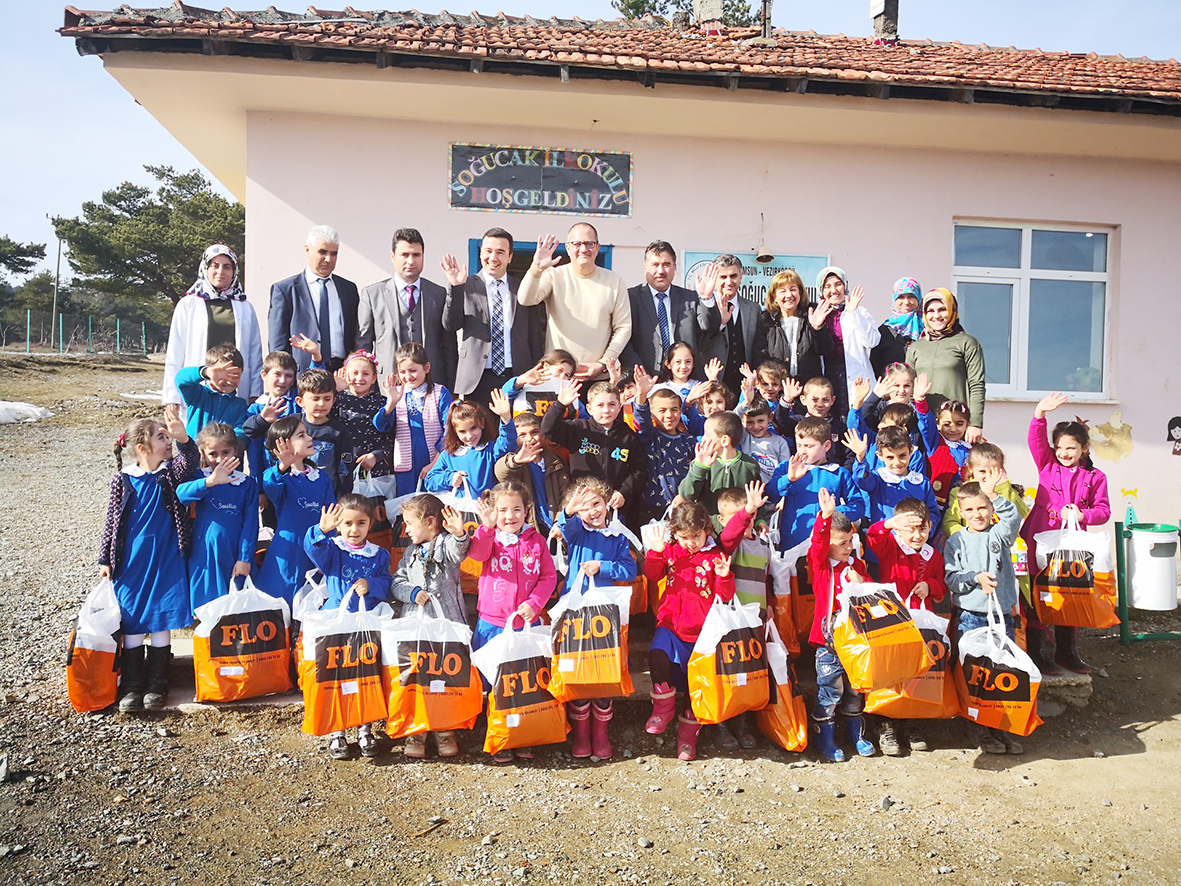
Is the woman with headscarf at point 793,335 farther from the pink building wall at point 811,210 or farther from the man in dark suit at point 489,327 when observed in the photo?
the pink building wall at point 811,210

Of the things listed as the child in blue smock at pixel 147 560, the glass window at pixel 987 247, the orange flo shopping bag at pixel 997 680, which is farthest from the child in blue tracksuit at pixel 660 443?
the glass window at pixel 987 247

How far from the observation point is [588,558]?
3.73 meters

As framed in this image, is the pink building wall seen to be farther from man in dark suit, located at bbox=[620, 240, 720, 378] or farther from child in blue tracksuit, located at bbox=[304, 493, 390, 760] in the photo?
child in blue tracksuit, located at bbox=[304, 493, 390, 760]

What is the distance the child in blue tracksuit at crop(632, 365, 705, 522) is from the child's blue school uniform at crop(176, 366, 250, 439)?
6.95ft

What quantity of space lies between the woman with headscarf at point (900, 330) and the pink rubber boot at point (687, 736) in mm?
2694

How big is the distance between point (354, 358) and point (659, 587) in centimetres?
206

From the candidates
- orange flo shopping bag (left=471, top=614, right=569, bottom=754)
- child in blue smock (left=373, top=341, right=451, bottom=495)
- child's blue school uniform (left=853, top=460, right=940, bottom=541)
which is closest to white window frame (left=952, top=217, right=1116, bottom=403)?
child's blue school uniform (left=853, top=460, right=940, bottom=541)

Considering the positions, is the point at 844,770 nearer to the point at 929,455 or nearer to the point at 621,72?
the point at 929,455

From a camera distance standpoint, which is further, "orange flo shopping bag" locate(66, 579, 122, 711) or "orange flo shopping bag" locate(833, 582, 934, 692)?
"orange flo shopping bag" locate(66, 579, 122, 711)

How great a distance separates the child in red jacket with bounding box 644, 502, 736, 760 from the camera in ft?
12.2

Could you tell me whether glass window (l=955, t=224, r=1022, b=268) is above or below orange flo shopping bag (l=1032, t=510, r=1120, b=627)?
above

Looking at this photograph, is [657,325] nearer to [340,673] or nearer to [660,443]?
[660,443]

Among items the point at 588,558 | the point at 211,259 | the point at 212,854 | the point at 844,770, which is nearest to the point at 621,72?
→ the point at 211,259

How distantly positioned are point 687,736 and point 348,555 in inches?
68.7
